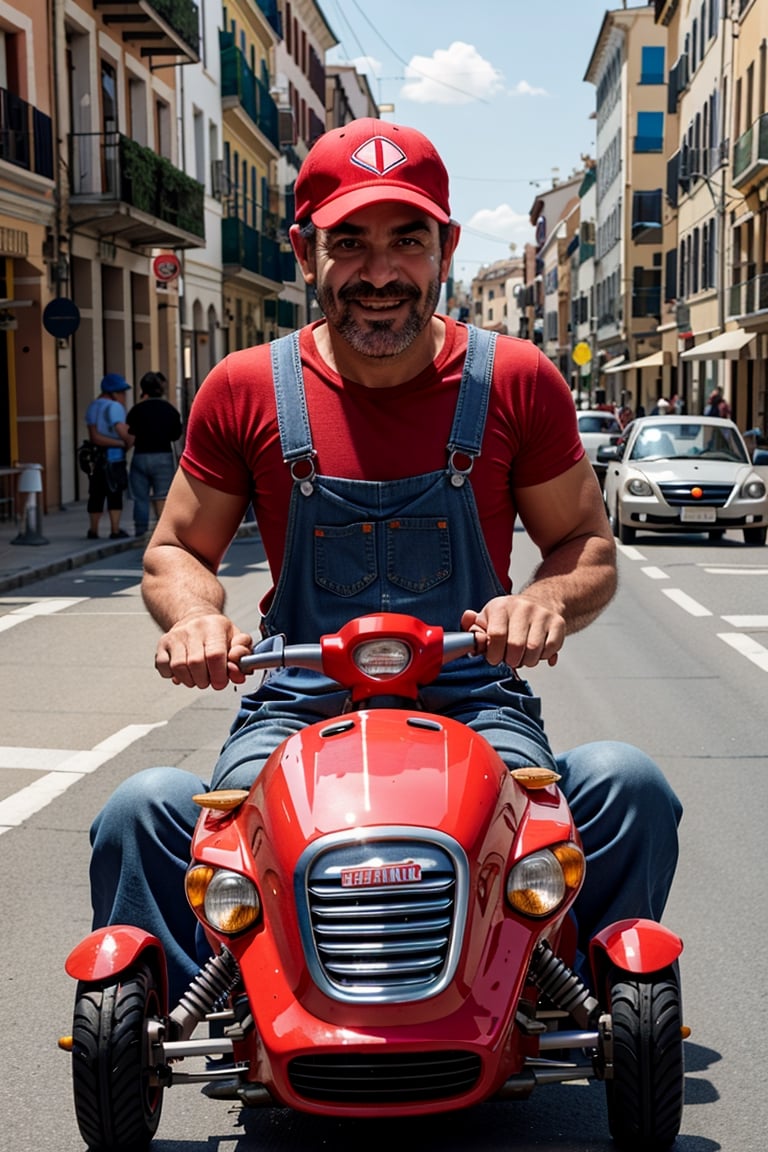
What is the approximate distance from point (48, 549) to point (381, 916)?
Answer: 53.9ft

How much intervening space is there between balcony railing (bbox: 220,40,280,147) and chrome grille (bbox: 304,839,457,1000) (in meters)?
42.3

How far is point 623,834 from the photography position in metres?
3.25

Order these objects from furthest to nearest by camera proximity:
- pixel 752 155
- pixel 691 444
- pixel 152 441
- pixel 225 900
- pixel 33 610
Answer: pixel 752 155
pixel 691 444
pixel 152 441
pixel 33 610
pixel 225 900

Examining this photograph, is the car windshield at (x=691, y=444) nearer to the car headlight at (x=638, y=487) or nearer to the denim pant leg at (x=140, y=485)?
the car headlight at (x=638, y=487)

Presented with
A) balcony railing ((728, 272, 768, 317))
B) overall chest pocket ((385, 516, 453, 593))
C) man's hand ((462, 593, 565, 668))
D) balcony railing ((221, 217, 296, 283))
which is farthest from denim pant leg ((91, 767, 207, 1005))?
balcony railing ((728, 272, 768, 317))

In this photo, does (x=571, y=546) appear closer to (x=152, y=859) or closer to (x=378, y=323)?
(x=378, y=323)

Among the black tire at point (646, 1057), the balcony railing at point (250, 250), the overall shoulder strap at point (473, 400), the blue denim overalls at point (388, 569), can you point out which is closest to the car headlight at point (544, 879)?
the black tire at point (646, 1057)

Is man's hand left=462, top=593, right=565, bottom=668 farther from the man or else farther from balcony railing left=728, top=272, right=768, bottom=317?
balcony railing left=728, top=272, right=768, bottom=317

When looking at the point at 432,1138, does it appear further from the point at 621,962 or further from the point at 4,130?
the point at 4,130

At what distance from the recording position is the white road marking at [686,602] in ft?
45.0

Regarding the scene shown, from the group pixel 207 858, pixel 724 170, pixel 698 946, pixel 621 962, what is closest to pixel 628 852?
pixel 621 962

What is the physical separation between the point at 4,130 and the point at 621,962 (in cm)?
2240

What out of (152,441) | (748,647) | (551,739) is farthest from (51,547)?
(551,739)

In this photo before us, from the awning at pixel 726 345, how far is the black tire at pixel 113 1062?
4618 cm
